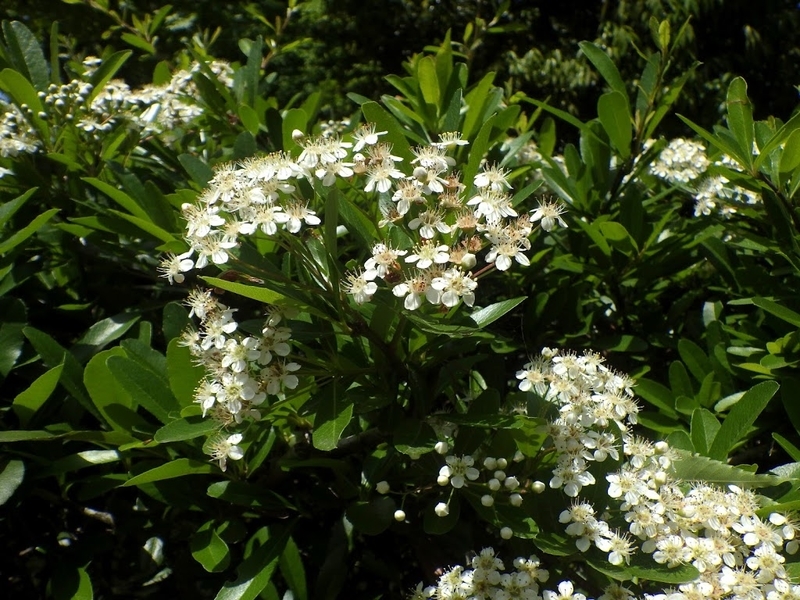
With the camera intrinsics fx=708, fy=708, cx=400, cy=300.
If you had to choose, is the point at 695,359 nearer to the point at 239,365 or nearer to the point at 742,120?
the point at 742,120

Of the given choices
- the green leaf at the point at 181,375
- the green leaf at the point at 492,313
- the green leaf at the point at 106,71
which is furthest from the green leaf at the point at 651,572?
the green leaf at the point at 106,71

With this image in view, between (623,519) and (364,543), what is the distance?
65 cm

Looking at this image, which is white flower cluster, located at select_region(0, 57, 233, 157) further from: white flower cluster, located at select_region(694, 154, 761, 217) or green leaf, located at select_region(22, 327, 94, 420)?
white flower cluster, located at select_region(694, 154, 761, 217)

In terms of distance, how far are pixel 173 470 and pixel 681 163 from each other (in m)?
2.03

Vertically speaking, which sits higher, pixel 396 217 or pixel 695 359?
pixel 396 217

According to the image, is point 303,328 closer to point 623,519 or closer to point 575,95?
point 623,519

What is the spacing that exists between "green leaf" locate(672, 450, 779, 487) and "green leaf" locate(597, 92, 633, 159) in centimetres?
91

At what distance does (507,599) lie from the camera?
1.26 meters

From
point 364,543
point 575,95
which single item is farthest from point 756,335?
point 575,95

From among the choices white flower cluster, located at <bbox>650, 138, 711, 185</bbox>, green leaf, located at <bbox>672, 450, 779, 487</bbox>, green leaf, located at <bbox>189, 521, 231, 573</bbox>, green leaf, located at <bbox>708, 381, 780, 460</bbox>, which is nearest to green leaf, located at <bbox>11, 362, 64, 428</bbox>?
green leaf, located at <bbox>189, 521, 231, 573</bbox>

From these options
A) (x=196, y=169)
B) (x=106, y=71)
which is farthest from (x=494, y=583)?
(x=106, y=71)

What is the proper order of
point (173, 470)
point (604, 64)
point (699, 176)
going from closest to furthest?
point (173, 470) → point (604, 64) → point (699, 176)

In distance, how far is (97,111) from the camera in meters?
2.15

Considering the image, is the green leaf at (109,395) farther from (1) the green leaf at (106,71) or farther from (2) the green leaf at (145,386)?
(1) the green leaf at (106,71)
